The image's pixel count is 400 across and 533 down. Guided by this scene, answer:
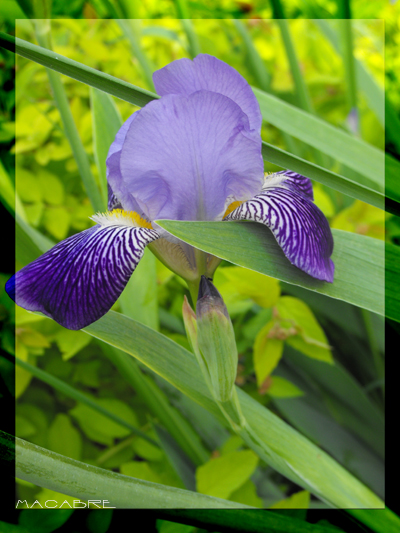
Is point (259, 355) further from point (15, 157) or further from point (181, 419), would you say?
point (15, 157)

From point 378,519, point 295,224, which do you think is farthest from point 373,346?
point 295,224

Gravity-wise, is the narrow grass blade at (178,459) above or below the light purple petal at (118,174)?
below

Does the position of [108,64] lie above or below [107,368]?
above

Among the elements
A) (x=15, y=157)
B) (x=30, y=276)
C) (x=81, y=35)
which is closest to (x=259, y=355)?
(x=30, y=276)

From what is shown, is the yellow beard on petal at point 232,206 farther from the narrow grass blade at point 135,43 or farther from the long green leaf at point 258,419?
the narrow grass blade at point 135,43

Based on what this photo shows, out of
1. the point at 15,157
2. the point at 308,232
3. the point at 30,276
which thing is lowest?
the point at 30,276

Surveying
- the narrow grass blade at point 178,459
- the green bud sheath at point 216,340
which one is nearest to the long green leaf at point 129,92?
the green bud sheath at point 216,340

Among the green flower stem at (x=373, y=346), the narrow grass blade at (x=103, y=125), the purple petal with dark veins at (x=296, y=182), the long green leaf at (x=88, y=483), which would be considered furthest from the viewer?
the green flower stem at (x=373, y=346)
